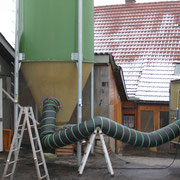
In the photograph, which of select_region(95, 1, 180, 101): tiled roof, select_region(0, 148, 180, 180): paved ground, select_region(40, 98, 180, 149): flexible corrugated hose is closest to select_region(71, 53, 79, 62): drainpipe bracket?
select_region(40, 98, 180, 149): flexible corrugated hose

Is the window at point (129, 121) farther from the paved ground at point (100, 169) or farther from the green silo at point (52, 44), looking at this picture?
the green silo at point (52, 44)

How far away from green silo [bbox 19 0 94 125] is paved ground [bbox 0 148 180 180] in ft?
5.43

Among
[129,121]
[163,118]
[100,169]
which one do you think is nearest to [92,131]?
[100,169]

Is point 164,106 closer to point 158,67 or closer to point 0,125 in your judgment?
point 158,67

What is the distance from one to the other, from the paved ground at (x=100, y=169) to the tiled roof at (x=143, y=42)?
534 centimetres

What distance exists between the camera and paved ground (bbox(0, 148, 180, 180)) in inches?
323

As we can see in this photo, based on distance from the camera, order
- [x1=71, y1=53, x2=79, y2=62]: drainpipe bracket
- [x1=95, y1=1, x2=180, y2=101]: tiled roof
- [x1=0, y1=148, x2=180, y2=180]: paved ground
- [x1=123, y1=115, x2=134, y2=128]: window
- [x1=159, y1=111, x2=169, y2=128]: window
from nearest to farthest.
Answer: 1. [x1=0, y1=148, x2=180, y2=180]: paved ground
2. [x1=71, y1=53, x2=79, y2=62]: drainpipe bracket
3. [x1=159, y1=111, x2=169, y2=128]: window
4. [x1=123, y1=115, x2=134, y2=128]: window
5. [x1=95, y1=1, x2=180, y2=101]: tiled roof

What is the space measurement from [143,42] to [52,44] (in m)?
10.1

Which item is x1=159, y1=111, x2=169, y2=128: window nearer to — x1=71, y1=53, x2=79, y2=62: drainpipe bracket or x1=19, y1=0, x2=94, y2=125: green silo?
x1=19, y1=0, x2=94, y2=125: green silo

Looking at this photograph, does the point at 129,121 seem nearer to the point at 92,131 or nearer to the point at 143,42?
the point at 143,42

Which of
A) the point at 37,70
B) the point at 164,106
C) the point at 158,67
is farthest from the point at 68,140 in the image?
the point at 158,67

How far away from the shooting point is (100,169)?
347 inches

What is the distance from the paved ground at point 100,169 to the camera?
8203mm

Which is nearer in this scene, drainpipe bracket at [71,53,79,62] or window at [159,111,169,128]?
drainpipe bracket at [71,53,79,62]
